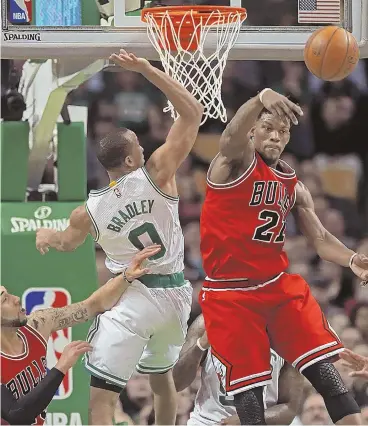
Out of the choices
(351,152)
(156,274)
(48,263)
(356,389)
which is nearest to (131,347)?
(156,274)

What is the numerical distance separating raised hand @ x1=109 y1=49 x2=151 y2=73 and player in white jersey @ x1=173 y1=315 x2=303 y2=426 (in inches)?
60.6

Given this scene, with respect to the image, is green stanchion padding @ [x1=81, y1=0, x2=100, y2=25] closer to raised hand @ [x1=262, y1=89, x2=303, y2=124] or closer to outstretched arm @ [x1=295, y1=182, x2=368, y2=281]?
outstretched arm @ [x1=295, y1=182, x2=368, y2=281]

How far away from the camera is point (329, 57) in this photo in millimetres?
5211

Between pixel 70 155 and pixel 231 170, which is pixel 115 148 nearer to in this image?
pixel 231 170

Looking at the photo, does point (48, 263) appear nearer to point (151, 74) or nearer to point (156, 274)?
point (156, 274)

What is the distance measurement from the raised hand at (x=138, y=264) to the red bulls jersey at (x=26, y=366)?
54 cm

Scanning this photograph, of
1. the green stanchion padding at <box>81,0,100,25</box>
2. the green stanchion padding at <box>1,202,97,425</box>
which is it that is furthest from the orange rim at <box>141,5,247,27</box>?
the green stanchion padding at <box>1,202,97,425</box>

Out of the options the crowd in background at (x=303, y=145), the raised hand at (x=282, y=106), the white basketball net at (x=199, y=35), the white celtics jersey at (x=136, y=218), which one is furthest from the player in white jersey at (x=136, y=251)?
the crowd in background at (x=303, y=145)

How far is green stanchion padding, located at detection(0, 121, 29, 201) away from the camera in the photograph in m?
6.46

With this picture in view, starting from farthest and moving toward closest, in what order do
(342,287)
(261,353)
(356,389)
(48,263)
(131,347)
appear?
(342,287) < (356,389) < (48,263) < (131,347) < (261,353)

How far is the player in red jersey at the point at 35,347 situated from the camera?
4.92 m

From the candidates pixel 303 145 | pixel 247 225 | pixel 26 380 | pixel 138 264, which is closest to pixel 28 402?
pixel 26 380

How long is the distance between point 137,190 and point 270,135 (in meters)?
0.75

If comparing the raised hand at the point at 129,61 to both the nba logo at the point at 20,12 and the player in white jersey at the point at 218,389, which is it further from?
the player in white jersey at the point at 218,389
